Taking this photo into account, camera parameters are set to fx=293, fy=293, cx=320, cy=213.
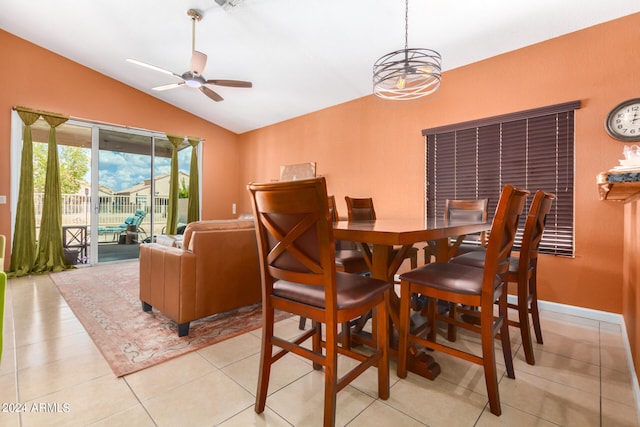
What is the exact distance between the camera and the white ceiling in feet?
8.76

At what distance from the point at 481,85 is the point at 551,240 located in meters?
1.81

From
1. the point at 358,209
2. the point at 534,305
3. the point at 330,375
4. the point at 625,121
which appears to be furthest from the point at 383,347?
the point at 625,121

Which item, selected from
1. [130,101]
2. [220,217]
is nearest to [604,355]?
[220,217]

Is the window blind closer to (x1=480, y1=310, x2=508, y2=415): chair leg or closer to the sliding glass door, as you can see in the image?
(x1=480, y1=310, x2=508, y2=415): chair leg

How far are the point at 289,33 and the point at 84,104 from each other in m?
3.74

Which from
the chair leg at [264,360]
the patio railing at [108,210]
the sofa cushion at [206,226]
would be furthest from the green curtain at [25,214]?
the chair leg at [264,360]

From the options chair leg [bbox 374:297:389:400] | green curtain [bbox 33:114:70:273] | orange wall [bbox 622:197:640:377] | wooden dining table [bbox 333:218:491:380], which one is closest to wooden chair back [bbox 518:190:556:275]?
wooden dining table [bbox 333:218:491:380]

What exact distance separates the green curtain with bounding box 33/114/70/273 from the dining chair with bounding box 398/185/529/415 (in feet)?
17.1

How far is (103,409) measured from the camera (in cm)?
144

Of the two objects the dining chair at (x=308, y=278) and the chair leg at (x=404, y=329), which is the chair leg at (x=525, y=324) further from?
the dining chair at (x=308, y=278)

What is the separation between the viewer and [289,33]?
327 centimetres

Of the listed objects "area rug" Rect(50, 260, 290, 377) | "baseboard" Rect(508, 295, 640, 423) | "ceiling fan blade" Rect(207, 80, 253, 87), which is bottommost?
"area rug" Rect(50, 260, 290, 377)

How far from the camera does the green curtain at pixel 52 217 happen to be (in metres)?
4.35

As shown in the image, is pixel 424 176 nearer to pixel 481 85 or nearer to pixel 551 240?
pixel 481 85
